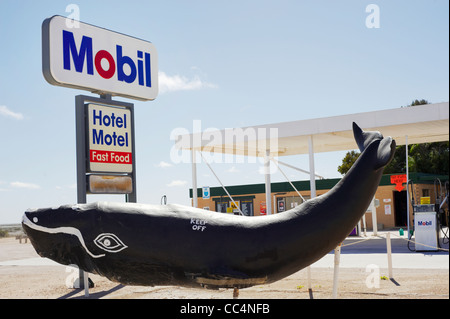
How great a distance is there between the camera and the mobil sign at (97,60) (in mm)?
11062

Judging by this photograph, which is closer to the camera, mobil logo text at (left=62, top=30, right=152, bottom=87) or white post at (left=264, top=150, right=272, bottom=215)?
mobil logo text at (left=62, top=30, right=152, bottom=87)

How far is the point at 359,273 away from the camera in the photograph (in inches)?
476

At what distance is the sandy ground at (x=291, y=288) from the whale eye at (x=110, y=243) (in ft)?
16.5

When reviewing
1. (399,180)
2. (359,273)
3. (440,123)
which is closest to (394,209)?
(399,180)

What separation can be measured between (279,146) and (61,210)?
2158 cm

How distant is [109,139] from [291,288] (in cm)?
564

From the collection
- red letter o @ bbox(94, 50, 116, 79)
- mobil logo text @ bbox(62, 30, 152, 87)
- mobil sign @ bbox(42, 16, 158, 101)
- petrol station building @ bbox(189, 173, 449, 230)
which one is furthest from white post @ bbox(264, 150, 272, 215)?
red letter o @ bbox(94, 50, 116, 79)

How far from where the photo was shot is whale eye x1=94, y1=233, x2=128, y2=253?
127 inches

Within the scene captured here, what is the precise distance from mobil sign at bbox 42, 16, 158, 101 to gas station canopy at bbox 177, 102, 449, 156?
817cm

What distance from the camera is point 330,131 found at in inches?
758

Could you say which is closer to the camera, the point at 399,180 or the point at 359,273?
the point at 359,273

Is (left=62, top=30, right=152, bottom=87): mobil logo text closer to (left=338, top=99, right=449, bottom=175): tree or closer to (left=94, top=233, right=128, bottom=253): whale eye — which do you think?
(left=94, top=233, right=128, bottom=253): whale eye

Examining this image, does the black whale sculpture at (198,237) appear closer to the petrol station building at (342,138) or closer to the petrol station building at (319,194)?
the petrol station building at (342,138)
